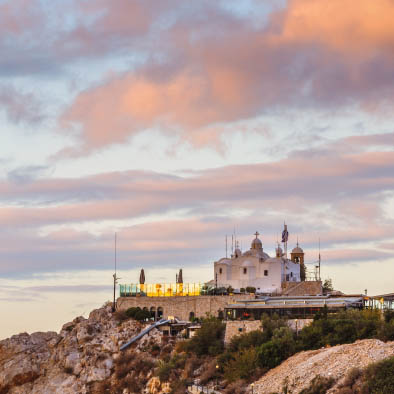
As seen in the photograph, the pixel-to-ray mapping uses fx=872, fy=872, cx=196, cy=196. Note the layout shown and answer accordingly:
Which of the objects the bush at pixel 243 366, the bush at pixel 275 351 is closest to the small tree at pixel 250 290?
the bush at pixel 243 366

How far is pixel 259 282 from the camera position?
375ft

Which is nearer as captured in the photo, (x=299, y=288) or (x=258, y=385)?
(x=258, y=385)

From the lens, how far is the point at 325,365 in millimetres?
→ 69250

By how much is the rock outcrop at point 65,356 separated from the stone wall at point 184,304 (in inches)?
141

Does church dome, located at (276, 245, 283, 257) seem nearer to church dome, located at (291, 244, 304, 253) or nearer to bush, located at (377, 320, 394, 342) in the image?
church dome, located at (291, 244, 304, 253)

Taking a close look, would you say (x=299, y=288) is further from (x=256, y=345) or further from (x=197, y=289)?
(x=256, y=345)

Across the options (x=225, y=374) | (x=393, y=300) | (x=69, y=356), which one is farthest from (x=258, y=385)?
(x=69, y=356)

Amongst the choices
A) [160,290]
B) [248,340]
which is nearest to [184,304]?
[160,290]

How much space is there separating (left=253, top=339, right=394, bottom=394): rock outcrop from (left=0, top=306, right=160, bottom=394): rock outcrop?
2912 centimetres

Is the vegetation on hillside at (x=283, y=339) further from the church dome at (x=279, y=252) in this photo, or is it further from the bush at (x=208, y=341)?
the church dome at (x=279, y=252)

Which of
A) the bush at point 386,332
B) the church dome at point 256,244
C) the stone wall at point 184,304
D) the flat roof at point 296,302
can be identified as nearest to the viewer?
the bush at point 386,332

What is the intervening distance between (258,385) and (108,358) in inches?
1166

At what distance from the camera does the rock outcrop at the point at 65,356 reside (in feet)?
327

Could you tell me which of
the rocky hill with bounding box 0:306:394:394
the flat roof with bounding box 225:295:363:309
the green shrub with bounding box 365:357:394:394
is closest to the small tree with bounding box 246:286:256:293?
the flat roof with bounding box 225:295:363:309
